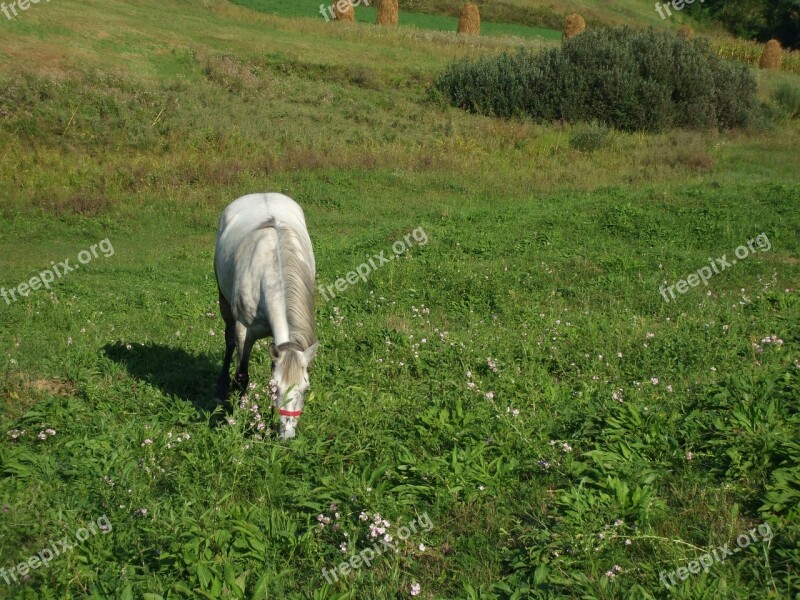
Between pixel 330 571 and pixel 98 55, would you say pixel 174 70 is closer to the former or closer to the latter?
pixel 98 55

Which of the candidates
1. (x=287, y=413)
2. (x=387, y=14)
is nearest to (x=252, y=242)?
(x=287, y=413)

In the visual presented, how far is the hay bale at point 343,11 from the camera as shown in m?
45.5

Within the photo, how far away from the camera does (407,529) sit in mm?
4859

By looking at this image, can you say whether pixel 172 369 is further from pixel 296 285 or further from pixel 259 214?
pixel 296 285

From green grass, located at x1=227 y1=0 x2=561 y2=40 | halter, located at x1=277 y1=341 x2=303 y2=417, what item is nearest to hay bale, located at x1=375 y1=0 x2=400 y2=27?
green grass, located at x1=227 y1=0 x2=561 y2=40

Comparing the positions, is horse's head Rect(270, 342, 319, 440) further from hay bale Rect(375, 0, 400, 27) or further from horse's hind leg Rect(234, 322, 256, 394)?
hay bale Rect(375, 0, 400, 27)

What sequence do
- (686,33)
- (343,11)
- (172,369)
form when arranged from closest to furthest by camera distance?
(172,369), (686,33), (343,11)

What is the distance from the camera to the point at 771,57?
46.1 m

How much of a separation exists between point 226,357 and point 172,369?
0.97 metres

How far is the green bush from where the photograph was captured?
28.7 m

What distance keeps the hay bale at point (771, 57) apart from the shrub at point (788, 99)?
12725 mm

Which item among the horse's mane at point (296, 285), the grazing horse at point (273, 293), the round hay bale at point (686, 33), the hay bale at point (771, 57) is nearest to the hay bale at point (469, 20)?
the round hay bale at point (686, 33)

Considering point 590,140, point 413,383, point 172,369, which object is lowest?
point 172,369

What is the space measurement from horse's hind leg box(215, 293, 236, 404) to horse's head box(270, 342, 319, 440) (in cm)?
198
